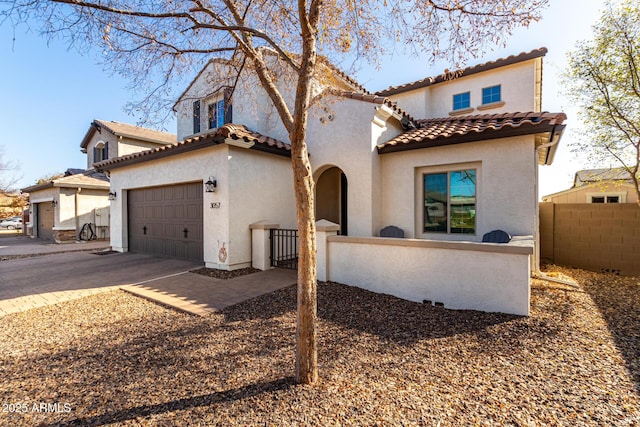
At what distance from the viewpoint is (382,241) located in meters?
6.16

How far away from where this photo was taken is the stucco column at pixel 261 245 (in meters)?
8.50

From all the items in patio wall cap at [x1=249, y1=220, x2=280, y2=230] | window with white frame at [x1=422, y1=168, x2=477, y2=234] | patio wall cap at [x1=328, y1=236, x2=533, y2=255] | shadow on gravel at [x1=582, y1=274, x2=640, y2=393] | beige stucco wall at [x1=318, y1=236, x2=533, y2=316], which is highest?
window with white frame at [x1=422, y1=168, x2=477, y2=234]

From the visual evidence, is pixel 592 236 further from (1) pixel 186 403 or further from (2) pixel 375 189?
(1) pixel 186 403

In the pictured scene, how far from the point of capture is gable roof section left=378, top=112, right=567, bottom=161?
6.71 m

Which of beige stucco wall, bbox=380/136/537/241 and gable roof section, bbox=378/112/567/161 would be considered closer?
gable roof section, bbox=378/112/567/161

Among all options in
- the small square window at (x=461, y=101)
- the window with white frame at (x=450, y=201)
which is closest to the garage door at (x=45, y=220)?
the window with white frame at (x=450, y=201)

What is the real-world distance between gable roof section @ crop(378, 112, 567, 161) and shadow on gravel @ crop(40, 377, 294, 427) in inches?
285

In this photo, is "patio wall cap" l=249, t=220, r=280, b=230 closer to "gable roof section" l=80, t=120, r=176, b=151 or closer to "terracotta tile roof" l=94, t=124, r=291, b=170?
"terracotta tile roof" l=94, t=124, r=291, b=170

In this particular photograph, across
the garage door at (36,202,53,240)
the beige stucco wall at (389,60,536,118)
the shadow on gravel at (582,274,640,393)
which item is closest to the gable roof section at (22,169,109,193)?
the garage door at (36,202,53,240)

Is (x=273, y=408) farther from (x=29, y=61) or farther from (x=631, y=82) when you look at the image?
(x=631, y=82)

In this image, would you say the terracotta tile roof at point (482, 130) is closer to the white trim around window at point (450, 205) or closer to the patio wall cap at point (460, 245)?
the white trim around window at point (450, 205)

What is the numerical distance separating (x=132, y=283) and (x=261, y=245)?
349 centimetres

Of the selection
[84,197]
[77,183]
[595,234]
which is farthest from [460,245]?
[84,197]

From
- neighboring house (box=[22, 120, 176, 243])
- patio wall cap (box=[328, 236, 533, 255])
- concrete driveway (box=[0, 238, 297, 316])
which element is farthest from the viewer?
neighboring house (box=[22, 120, 176, 243])
